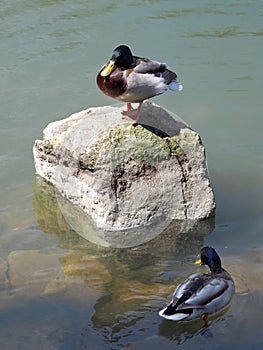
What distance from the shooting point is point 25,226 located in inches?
221

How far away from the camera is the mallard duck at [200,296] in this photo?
159 inches

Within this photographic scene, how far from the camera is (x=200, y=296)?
4.13m

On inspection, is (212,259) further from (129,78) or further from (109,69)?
(109,69)

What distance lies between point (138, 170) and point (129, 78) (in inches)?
29.1

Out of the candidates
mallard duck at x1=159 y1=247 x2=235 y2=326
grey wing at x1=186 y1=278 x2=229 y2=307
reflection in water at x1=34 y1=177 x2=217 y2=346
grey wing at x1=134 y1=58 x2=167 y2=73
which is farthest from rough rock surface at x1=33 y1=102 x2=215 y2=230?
grey wing at x1=186 y1=278 x2=229 y2=307

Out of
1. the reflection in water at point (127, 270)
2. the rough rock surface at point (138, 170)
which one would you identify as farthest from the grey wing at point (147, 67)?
the reflection in water at point (127, 270)

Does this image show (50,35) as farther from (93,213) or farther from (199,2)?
(93,213)

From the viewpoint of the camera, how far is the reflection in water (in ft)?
14.1

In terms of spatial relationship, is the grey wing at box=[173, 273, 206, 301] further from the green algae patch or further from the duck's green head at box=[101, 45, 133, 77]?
the duck's green head at box=[101, 45, 133, 77]

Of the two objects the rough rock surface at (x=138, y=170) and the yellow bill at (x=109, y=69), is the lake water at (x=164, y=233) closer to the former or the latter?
the rough rock surface at (x=138, y=170)

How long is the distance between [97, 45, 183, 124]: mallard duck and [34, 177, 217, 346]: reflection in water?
1046 millimetres

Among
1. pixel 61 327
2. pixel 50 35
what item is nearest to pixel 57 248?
pixel 61 327

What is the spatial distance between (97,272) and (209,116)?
306cm

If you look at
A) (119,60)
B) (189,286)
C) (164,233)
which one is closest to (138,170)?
(164,233)
